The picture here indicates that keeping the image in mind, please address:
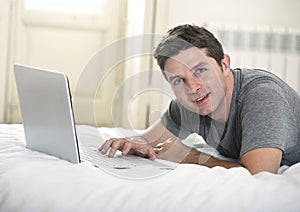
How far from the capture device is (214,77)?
1.43m

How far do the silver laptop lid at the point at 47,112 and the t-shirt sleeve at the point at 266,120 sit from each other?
390 mm

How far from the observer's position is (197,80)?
55.0 inches

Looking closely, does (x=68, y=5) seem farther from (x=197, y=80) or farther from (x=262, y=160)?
(x=262, y=160)

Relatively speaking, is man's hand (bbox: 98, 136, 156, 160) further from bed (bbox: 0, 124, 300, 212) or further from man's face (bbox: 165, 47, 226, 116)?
bed (bbox: 0, 124, 300, 212)

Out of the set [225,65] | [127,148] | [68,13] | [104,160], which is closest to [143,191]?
[104,160]

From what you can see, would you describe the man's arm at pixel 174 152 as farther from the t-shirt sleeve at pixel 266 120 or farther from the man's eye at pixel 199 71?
the man's eye at pixel 199 71

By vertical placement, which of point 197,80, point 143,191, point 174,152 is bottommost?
point 174,152

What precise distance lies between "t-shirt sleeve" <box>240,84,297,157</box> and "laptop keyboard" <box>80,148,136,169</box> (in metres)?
0.27

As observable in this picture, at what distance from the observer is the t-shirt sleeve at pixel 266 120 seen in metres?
1.21

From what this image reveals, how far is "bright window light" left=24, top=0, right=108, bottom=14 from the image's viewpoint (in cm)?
329

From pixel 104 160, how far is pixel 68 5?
7.44 feet

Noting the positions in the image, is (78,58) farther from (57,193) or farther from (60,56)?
(57,193)

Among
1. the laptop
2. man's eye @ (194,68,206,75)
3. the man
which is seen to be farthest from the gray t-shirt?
the laptop

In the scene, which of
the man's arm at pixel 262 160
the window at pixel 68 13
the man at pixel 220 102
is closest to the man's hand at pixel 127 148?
the man at pixel 220 102
